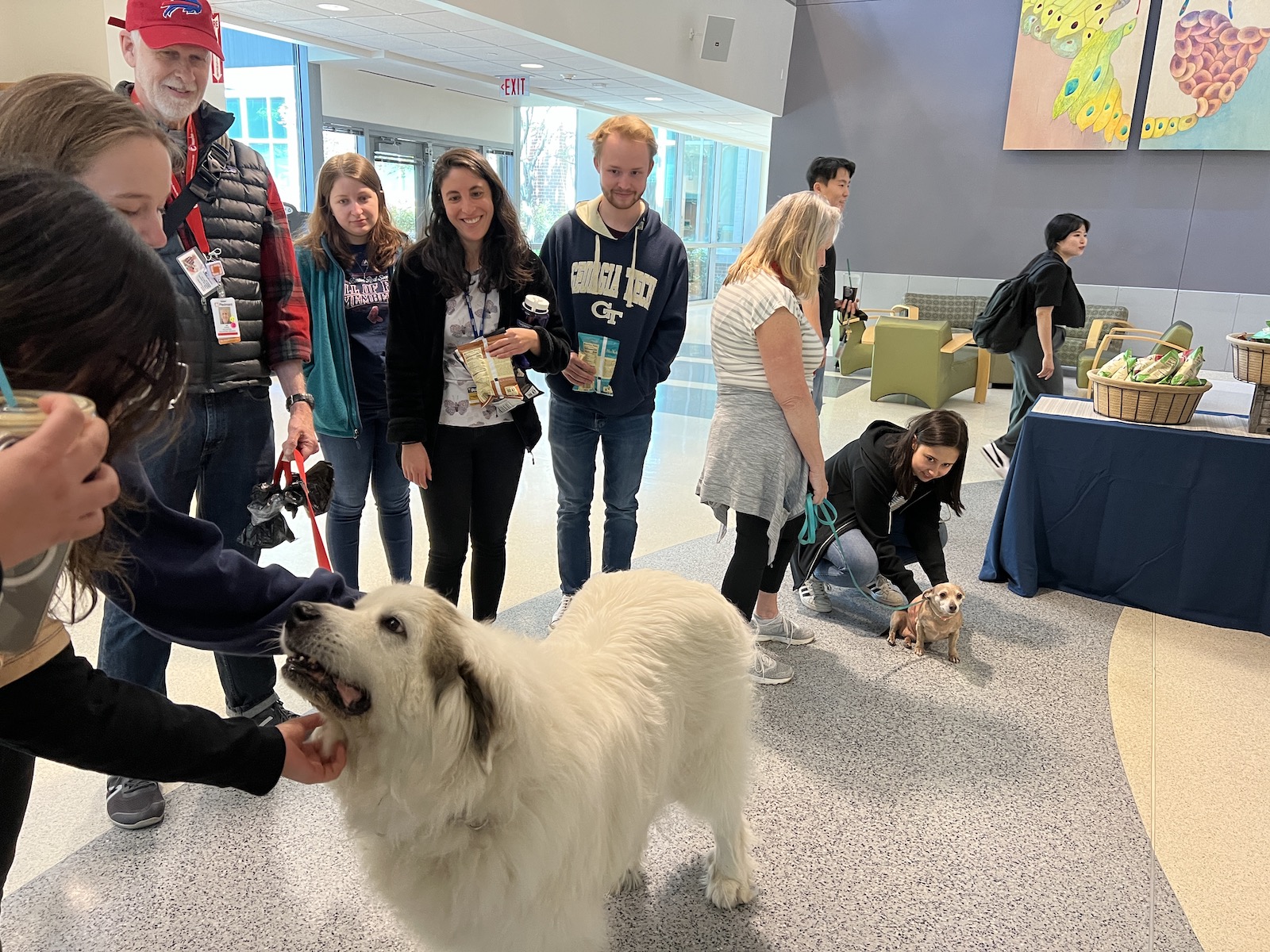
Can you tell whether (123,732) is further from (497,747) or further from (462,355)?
(462,355)

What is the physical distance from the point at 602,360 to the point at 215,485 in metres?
1.35

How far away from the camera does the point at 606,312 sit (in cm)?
294

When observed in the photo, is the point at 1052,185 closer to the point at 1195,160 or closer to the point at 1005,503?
the point at 1195,160

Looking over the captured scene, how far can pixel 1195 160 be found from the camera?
862 cm

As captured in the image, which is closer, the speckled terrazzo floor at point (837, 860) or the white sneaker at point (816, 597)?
the speckled terrazzo floor at point (837, 860)

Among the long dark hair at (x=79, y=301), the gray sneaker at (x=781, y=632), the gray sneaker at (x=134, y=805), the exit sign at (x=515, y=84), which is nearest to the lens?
the long dark hair at (x=79, y=301)

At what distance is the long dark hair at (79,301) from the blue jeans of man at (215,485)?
123 centimetres

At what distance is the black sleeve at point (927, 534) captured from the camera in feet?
10.7

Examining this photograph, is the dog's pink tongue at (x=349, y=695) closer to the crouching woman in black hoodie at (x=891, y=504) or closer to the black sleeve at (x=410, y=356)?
the black sleeve at (x=410, y=356)

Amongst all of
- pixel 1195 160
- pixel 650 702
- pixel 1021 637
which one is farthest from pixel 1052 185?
pixel 650 702

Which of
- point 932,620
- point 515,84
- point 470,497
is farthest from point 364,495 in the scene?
point 515,84

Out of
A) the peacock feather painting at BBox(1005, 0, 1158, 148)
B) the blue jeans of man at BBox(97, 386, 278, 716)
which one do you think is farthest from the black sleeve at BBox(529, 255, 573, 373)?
the peacock feather painting at BBox(1005, 0, 1158, 148)

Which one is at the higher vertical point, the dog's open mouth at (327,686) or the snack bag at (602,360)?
the snack bag at (602,360)

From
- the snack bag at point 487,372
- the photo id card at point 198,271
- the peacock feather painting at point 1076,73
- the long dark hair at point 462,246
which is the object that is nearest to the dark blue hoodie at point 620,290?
the long dark hair at point 462,246
